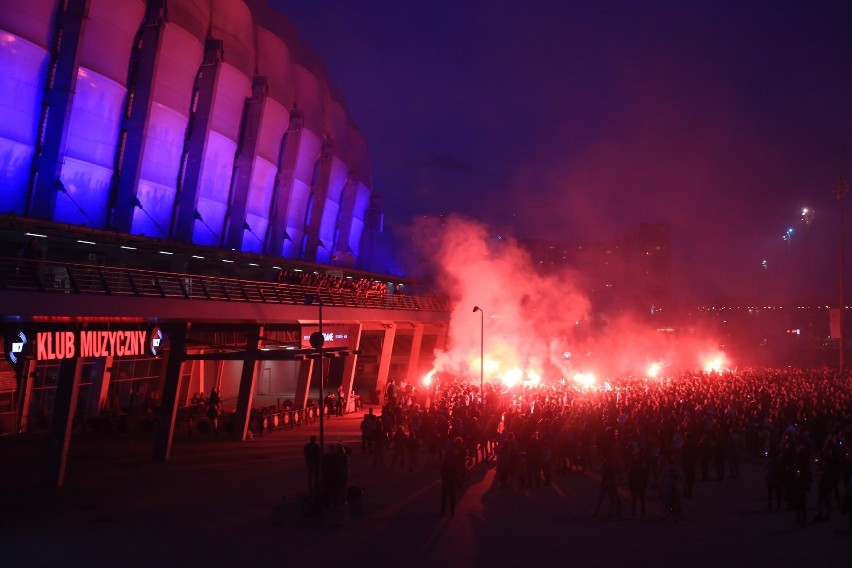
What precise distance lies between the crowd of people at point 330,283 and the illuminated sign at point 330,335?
6.38 feet

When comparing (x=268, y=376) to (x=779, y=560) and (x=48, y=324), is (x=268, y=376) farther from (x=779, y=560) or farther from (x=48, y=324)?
(x=779, y=560)

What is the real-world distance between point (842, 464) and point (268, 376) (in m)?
36.6

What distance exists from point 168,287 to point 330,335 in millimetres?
10367

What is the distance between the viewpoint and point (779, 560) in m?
9.88

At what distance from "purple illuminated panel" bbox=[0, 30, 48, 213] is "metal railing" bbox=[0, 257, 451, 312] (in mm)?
5539

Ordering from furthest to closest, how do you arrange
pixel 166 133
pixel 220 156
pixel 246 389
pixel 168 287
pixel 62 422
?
1. pixel 220 156
2. pixel 166 133
3. pixel 246 389
4. pixel 168 287
5. pixel 62 422

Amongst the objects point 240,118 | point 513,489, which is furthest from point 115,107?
point 513,489

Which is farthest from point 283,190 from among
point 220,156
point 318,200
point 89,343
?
point 89,343

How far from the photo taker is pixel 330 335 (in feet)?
108

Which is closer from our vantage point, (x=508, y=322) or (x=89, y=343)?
(x=89, y=343)

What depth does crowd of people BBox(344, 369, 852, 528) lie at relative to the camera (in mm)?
12688

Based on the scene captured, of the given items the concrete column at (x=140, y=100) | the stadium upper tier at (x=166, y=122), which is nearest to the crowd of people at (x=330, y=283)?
the stadium upper tier at (x=166, y=122)

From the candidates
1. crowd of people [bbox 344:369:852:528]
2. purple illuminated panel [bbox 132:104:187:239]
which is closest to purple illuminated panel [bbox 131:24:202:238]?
purple illuminated panel [bbox 132:104:187:239]

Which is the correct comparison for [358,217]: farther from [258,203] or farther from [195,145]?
[195,145]
